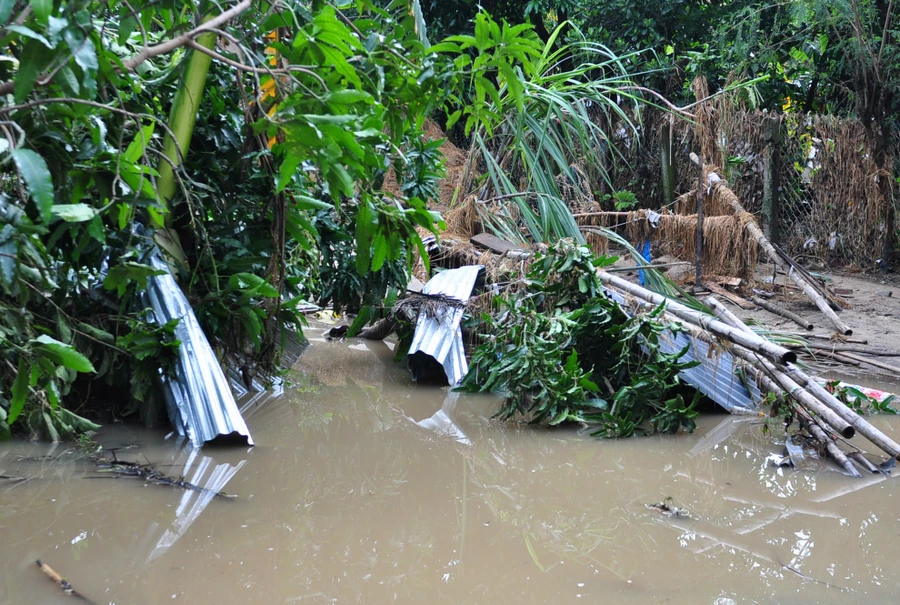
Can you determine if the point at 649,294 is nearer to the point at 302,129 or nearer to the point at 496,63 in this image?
the point at 496,63

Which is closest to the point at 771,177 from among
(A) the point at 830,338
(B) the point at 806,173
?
(B) the point at 806,173

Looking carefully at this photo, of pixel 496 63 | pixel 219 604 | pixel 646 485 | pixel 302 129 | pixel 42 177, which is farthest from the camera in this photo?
pixel 646 485

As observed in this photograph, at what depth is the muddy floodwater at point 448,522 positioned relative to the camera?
2.18m

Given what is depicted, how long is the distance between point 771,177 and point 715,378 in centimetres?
440

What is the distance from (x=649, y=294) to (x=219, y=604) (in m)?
3.08

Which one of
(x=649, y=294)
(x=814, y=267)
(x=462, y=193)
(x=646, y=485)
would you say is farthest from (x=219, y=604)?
(x=814, y=267)

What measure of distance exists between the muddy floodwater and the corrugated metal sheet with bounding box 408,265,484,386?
2.57 feet

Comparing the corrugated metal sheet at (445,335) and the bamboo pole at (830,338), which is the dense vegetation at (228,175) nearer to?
the corrugated metal sheet at (445,335)

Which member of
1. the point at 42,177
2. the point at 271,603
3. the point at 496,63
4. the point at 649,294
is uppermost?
the point at 496,63

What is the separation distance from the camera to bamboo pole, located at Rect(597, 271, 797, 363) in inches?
137

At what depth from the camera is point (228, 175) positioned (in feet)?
13.1

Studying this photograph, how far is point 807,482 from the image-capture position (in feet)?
10.3

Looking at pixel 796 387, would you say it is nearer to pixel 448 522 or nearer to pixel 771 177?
pixel 448 522

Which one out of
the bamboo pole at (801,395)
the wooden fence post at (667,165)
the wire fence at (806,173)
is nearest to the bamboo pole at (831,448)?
the bamboo pole at (801,395)
